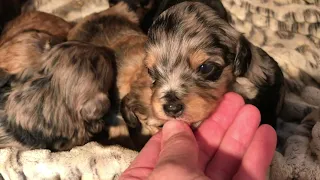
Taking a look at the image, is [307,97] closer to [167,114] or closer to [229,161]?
[229,161]

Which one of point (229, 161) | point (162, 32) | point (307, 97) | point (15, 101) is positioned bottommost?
point (307, 97)

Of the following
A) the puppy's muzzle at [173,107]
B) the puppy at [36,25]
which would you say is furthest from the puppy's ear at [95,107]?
the puppy at [36,25]

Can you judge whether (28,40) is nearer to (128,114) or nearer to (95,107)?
(95,107)

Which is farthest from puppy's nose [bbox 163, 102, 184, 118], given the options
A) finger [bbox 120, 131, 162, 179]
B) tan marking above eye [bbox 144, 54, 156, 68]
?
tan marking above eye [bbox 144, 54, 156, 68]

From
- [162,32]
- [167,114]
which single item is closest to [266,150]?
[167,114]

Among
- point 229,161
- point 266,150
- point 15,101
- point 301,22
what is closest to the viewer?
point 266,150

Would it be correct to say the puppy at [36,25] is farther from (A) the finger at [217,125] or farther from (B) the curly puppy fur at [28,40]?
(A) the finger at [217,125]

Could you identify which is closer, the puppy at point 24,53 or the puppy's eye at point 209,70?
the puppy's eye at point 209,70
